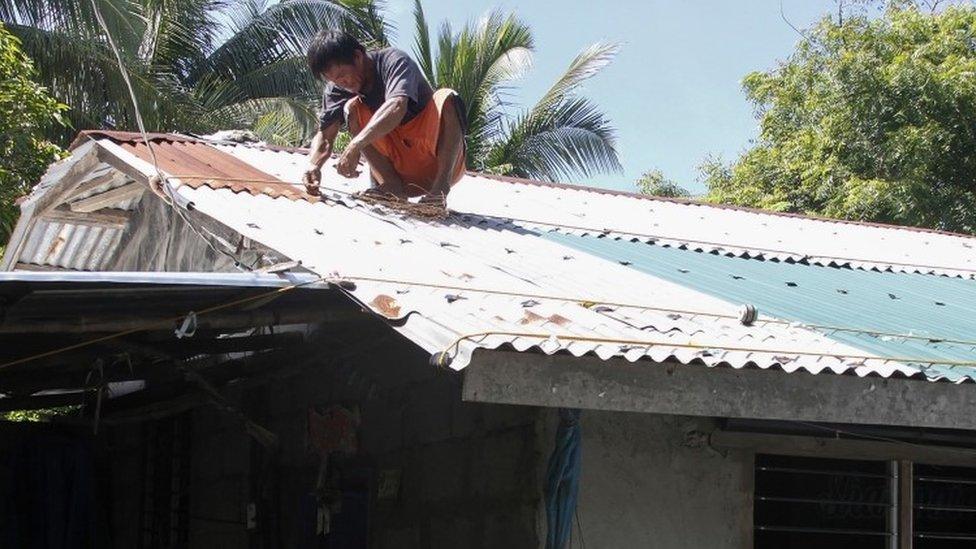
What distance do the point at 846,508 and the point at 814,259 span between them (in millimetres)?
2265

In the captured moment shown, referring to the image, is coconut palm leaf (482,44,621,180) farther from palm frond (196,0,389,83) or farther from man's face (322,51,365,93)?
man's face (322,51,365,93)

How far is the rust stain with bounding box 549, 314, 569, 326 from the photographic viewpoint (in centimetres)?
457

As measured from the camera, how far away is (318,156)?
7.45 metres

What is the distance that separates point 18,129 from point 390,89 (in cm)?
492

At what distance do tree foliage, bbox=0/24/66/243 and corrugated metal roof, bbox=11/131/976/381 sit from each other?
2.53 metres

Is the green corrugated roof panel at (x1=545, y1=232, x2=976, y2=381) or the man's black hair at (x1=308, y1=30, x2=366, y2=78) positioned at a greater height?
the man's black hair at (x1=308, y1=30, x2=366, y2=78)

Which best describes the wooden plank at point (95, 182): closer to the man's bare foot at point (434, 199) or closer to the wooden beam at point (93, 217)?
the wooden beam at point (93, 217)

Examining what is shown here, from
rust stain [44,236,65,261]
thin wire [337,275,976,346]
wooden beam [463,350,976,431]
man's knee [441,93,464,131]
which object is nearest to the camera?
wooden beam [463,350,976,431]

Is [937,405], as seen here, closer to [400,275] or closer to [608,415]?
[608,415]

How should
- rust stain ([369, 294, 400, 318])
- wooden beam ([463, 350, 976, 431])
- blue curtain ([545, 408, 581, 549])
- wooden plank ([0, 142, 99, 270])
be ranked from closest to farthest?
wooden beam ([463, 350, 976, 431]), rust stain ([369, 294, 400, 318]), blue curtain ([545, 408, 581, 549]), wooden plank ([0, 142, 99, 270])

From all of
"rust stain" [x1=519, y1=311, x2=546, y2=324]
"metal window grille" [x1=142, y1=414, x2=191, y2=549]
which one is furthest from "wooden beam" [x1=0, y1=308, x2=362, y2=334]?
"metal window grille" [x1=142, y1=414, x2=191, y2=549]

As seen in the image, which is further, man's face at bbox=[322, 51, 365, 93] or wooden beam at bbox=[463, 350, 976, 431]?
man's face at bbox=[322, 51, 365, 93]

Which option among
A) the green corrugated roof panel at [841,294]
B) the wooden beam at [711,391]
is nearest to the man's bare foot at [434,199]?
the green corrugated roof panel at [841,294]

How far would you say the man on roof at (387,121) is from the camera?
7.06m
